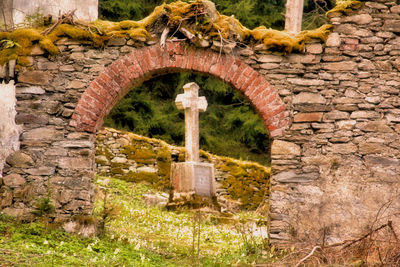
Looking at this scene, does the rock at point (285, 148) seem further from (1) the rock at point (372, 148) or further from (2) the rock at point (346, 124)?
(1) the rock at point (372, 148)

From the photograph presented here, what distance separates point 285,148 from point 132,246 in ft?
7.67

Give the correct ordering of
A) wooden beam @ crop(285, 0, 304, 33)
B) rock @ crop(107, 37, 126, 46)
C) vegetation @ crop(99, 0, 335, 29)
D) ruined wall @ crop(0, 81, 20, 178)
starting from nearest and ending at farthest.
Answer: rock @ crop(107, 37, 126, 46) < ruined wall @ crop(0, 81, 20, 178) < wooden beam @ crop(285, 0, 304, 33) < vegetation @ crop(99, 0, 335, 29)

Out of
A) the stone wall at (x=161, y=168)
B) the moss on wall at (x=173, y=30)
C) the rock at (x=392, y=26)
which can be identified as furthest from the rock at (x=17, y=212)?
the stone wall at (x=161, y=168)

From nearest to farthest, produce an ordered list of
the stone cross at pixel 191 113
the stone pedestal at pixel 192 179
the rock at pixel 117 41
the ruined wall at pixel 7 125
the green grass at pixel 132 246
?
the green grass at pixel 132 246
the rock at pixel 117 41
the ruined wall at pixel 7 125
the stone pedestal at pixel 192 179
the stone cross at pixel 191 113

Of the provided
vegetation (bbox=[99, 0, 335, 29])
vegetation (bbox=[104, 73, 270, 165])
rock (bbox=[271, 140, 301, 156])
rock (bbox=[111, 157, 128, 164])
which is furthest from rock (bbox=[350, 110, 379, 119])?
vegetation (bbox=[99, 0, 335, 29])

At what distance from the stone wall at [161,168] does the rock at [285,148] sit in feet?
17.7

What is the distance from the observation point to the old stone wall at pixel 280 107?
6578 mm

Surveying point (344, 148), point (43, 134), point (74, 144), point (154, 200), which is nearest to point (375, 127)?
point (344, 148)

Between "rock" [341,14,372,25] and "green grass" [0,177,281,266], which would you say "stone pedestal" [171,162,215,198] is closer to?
"green grass" [0,177,281,266]

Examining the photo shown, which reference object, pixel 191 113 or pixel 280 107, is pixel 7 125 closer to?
pixel 191 113

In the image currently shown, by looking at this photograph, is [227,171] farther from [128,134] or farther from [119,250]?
[119,250]

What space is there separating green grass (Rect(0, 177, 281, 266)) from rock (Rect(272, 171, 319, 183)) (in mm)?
809

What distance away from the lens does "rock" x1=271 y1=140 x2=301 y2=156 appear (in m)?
6.63

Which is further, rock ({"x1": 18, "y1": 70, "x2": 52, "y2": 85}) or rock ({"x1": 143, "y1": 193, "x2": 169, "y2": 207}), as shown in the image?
rock ({"x1": 143, "y1": 193, "x2": 169, "y2": 207})
